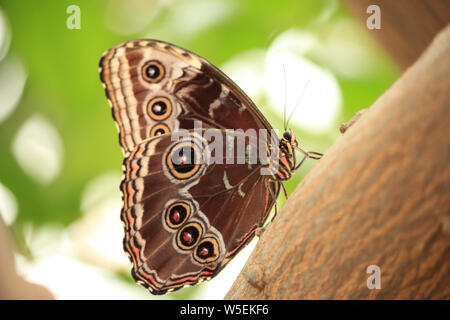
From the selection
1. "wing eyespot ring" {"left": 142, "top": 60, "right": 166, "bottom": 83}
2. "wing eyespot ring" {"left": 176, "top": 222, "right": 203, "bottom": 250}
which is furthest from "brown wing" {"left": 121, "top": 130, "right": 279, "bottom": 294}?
"wing eyespot ring" {"left": 142, "top": 60, "right": 166, "bottom": 83}

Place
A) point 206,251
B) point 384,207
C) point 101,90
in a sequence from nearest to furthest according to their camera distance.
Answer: point 384,207 → point 206,251 → point 101,90

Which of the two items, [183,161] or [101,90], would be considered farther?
[101,90]

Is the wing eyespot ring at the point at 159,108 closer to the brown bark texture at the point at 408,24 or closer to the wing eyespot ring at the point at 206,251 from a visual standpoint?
the wing eyespot ring at the point at 206,251

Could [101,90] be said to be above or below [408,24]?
below

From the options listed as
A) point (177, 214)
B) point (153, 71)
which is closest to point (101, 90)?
point (153, 71)

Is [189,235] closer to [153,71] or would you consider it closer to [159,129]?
[159,129]

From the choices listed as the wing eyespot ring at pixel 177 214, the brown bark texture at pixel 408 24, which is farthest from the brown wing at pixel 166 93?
the brown bark texture at pixel 408 24

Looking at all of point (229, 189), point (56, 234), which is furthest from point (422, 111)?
point (56, 234)
